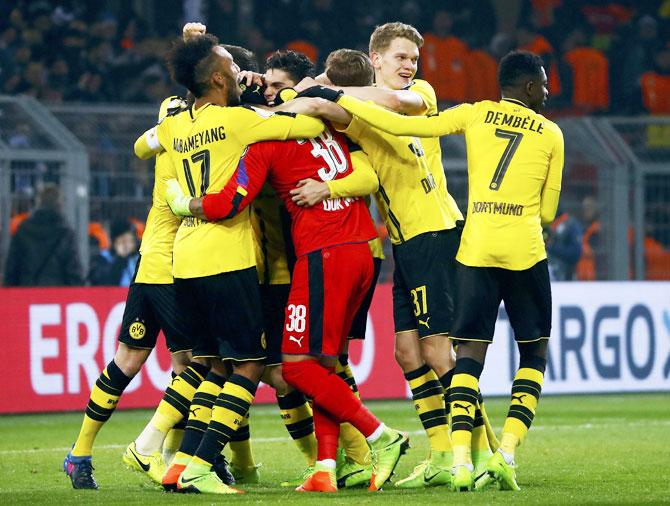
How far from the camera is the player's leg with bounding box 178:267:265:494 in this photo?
6418 millimetres

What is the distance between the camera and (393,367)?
1273cm

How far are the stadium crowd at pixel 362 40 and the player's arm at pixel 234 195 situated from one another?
9821 mm

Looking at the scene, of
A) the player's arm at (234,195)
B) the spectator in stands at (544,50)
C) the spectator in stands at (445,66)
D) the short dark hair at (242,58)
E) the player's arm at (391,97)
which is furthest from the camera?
the spectator in stands at (544,50)

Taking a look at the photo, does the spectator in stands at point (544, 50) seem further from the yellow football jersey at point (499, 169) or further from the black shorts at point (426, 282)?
the yellow football jersey at point (499, 169)

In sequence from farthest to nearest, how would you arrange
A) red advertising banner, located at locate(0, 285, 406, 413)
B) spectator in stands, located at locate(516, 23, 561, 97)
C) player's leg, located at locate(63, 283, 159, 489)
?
spectator in stands, located at locate(516, 23, 561, 97) < red advertising banner, located at locate(0, 285, 406, 413) < player's leg, located at locate(63, 283, 159, 489)

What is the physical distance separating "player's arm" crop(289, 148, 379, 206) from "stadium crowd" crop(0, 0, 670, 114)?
988cm

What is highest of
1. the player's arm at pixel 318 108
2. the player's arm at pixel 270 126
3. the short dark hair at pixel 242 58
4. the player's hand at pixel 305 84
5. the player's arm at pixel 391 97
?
the short dark hair at pixel 242 58

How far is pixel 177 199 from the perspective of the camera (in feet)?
21.5

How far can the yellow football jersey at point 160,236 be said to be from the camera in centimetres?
715

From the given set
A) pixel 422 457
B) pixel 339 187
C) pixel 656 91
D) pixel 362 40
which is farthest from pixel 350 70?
pixel 656 91

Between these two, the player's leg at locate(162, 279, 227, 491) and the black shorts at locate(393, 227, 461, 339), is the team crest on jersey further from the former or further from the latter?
the black shorts at locate(393, 227, 461, 339)

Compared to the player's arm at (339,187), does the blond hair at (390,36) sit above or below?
above

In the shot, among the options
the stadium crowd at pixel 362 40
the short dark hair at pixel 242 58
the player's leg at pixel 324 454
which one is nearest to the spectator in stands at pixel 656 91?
the stadium crowd at pixel 362 40

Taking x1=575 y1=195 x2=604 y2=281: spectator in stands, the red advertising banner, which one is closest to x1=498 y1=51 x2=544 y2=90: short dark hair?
the red advertising banner
